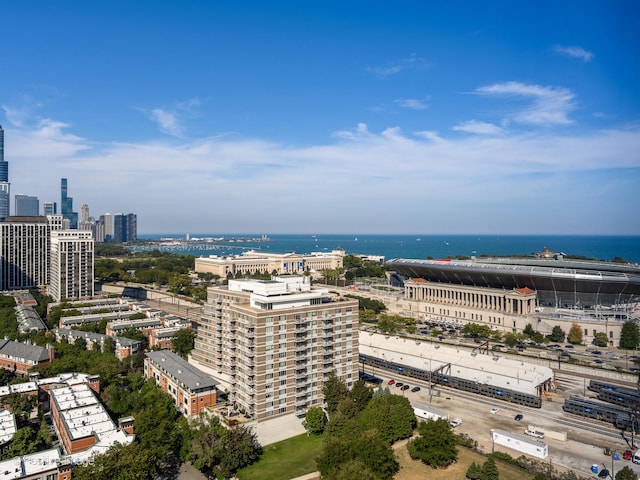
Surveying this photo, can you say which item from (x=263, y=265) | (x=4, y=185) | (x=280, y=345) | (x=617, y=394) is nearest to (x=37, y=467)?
(x=280, y=345)

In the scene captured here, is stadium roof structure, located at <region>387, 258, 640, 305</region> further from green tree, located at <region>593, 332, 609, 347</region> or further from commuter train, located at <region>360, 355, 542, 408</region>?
commuter train, located at <region>360, 355, 542, 408</region>

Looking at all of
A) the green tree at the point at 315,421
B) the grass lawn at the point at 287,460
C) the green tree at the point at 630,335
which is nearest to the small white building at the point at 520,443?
the green tree at the point at 315,421

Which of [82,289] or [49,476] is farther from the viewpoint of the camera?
[82,289]

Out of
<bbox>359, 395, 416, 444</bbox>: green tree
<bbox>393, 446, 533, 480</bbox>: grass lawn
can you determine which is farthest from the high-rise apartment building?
<bbox>393, 446, 533, 480</bbox>: grass lawn

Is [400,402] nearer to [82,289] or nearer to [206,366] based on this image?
[206,366]

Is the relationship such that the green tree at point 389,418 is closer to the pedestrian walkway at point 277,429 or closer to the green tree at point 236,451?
the pedestrian walkway at point 277,429

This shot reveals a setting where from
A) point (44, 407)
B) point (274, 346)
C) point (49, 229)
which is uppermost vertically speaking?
point (49, 229)

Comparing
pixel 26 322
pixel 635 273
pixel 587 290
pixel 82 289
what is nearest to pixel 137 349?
pixel 26 322
